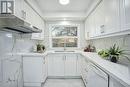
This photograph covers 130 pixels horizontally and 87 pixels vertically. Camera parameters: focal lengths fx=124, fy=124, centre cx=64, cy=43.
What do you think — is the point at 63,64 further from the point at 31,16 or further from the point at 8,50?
the point at 8,50

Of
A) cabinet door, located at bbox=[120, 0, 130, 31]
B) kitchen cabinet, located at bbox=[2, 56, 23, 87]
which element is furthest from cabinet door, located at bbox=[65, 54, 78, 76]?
cabinet door, located at bbox=[120, 0, 130, 31]

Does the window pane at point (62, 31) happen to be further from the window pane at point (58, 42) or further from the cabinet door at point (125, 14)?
the cabinet door at point (125, 14)

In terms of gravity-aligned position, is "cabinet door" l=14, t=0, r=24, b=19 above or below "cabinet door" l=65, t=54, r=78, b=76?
above

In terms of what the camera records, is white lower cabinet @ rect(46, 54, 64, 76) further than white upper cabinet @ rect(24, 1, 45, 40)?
Yes

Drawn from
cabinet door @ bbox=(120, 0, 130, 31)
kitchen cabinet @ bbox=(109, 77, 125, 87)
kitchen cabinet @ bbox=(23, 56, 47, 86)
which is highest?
cabinet door @ bbox=(120, 0, 130, 31)

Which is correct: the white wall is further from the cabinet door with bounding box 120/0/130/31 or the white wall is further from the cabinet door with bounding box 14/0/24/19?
the cabinet door with bounding box 120/0/130/31

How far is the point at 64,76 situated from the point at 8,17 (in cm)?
306

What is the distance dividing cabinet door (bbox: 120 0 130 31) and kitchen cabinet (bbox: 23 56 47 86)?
2.27 m

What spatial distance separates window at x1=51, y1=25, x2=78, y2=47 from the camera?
511 centimetres

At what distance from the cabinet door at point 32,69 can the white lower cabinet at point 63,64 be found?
97 centimetres

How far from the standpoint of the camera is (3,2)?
1779 mm

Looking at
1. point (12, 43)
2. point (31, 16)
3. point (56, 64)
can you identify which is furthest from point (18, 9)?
point (56, 64)

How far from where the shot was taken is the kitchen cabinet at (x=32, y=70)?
10.5 feet

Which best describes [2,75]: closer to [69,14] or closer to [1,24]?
[1,24]
